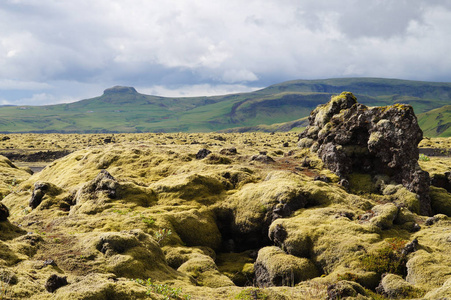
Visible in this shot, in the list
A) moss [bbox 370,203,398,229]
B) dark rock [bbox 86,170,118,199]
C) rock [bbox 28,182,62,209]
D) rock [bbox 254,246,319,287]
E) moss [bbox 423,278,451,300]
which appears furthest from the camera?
rock [bbox 28,182,62,209]

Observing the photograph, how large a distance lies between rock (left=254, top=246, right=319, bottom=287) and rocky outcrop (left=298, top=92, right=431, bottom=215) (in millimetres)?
19194

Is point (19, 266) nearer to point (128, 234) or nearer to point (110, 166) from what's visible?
point (128, 234)

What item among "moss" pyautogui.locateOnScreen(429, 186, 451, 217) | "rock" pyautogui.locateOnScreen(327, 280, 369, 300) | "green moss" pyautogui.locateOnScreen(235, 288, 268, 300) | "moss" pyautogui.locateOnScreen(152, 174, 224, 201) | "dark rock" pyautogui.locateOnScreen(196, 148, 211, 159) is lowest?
"moss" pyautogui.locateOnScreen(429, 186, 451, 217)

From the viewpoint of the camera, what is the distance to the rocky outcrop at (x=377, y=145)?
39938 mm

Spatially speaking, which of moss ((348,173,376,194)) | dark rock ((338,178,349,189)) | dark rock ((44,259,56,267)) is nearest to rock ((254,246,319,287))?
dark rock ((44,259,56,267))

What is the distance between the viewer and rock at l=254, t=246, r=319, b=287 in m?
24.7

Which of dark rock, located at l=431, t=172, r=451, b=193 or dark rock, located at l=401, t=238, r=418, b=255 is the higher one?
dark rock, located at l=401, t=238, r=418, b=255

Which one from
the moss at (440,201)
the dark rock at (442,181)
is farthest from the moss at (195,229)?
the dark rock at (442,181)

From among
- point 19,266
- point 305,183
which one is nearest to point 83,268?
point 19,266

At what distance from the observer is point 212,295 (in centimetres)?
1950

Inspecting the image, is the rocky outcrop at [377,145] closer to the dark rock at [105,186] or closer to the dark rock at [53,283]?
the dark rock at [105,186]

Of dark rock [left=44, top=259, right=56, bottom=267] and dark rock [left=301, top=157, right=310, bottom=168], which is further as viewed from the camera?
dark rock [left=301, top=157, right=310, bottom=168]

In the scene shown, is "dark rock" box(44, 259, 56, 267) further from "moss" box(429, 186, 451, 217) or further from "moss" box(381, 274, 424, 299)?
"moss" box(429, 186, 451, 217)

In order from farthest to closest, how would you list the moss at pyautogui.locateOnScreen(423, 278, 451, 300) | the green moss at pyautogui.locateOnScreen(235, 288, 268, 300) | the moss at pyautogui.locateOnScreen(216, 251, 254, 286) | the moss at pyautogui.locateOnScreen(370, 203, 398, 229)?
1. the moss at pyautogui.locateOnScreen(370, 203, 398, 229)
2. the moss at pyautogui.locateOnScreen(216, 251, 254, 286)
3. the green moss at pyautogui.locateOnScreen(235, 288, 268, 300)
4. the moss at pyautogui.locateOnScreen(423, 278, 451, 300)
